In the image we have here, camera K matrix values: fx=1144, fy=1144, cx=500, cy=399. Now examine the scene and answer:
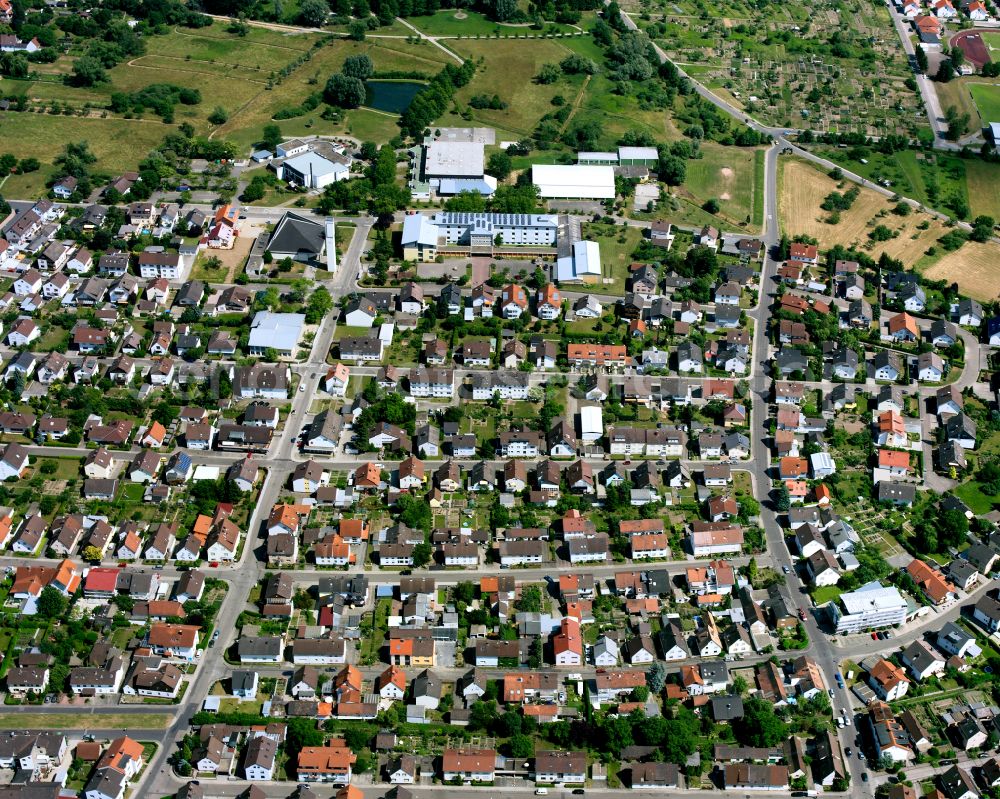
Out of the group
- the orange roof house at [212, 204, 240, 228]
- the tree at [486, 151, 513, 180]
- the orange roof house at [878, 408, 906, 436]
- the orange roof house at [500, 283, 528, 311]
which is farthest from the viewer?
the tree at [486, 151, 513, 180]

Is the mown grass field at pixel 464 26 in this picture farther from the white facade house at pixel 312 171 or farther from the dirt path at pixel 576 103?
the white facade house at pixel 312 171

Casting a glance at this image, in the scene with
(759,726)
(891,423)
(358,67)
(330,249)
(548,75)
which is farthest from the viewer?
(548,75)

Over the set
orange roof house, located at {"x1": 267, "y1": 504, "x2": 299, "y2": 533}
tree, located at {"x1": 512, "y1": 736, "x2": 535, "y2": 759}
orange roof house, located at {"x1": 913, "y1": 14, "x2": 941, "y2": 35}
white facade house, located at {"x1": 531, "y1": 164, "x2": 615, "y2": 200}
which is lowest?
tree, located at {"x1": 512, "y1": 736, "x2": 535, "y2": 759}

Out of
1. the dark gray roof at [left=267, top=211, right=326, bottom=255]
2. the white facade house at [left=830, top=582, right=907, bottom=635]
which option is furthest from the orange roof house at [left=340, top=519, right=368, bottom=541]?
the dark gray roof at [left=267, top=211, right=326, bottom=255]

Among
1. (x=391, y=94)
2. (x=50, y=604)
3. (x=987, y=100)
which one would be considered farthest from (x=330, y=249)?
(x=987, y=100)

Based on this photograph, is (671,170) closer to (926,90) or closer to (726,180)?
(726,180)

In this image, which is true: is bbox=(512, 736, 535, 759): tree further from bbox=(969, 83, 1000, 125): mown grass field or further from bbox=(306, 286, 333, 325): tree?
bbox=(969, 83, 1000, 125): mown grass field
